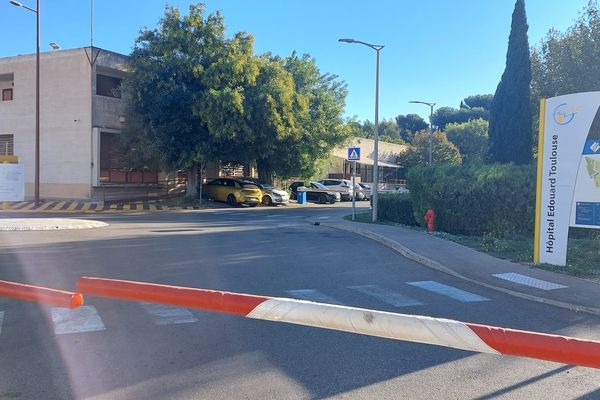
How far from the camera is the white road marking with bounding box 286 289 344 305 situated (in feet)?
24.8

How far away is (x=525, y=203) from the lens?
590 inches

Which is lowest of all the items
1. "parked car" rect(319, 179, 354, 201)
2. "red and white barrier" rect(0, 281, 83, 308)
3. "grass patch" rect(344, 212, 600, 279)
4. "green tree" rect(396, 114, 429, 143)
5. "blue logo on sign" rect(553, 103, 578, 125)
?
"grass patch" rect(344, 212, 600, 279)

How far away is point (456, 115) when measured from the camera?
10425 centimetres

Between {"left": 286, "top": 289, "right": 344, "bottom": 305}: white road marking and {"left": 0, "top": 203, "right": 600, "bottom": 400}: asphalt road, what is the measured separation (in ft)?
0.10

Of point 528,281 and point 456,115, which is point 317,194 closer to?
point 528,281

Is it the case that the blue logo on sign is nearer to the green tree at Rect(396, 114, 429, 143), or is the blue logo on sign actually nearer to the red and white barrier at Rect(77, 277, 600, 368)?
the red and white barrier at Rect(77, 277, 600, 368)

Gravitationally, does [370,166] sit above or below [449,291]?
above

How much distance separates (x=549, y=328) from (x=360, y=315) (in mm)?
4244

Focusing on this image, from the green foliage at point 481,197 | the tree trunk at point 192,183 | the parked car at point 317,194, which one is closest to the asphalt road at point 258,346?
the green foliage at point 481,197

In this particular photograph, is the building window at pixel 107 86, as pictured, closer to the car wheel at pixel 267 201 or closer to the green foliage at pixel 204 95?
the green foliage at pixel 204 95

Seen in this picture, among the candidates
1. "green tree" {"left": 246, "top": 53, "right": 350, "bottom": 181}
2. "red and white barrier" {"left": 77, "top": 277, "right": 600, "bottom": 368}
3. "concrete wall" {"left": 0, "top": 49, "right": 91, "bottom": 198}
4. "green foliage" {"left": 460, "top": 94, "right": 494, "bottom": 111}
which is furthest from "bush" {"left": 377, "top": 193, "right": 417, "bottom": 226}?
"green foliage" {"left": 460, "top": 94, "right": 494, "bottom": 111}

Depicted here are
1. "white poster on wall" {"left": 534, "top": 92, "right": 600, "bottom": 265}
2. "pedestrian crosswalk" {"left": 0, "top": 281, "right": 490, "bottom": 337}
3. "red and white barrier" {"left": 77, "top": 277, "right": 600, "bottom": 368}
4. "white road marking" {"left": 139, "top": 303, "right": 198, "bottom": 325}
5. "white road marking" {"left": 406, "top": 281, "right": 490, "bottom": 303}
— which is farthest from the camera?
"white poster on wall" {"left": 534, "top": 92, "right": 600, "bottom": 265}

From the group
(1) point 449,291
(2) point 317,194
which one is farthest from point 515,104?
(2) point 317,194

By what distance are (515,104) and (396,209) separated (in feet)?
19.8
